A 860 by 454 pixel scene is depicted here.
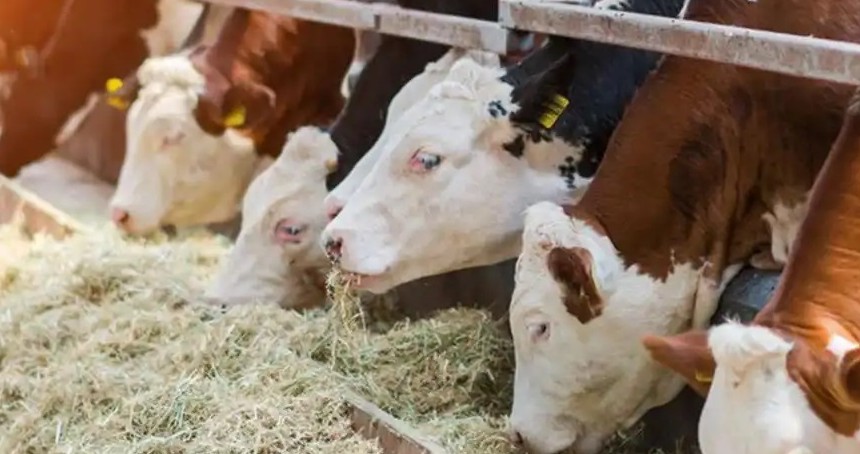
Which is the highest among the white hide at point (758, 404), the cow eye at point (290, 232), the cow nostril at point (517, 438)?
the white hide at point (758, 404)

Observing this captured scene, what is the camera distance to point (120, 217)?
547 centimetres

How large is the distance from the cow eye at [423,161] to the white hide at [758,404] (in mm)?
1380

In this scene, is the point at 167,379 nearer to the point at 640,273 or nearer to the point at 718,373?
the point at 640,273

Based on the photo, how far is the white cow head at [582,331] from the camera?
3189mm

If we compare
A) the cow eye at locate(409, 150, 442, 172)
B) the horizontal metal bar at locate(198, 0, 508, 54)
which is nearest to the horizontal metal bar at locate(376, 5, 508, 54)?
the horizontal metal bar at locate(198, 0, 508, 54)

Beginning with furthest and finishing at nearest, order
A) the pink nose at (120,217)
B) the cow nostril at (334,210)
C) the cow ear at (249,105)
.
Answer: the pink nose at (120,217)
the cow ear at (249,105)
the cow nostril at (334,210)

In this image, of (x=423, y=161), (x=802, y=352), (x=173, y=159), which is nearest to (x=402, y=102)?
(x=423, y=161)

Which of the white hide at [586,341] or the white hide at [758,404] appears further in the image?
the white hide at [586,341]

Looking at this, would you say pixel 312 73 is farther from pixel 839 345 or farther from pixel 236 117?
pixel 839 345

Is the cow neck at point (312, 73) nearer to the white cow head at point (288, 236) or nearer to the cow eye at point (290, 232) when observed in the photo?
the white cow head at point (288, 236)

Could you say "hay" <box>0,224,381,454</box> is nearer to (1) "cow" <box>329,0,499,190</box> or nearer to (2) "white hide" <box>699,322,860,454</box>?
(1) "cow" <box>329,0,499,190</box>

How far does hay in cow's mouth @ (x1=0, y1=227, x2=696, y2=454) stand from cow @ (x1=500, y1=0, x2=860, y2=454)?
0.33m

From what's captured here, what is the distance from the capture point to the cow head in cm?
231

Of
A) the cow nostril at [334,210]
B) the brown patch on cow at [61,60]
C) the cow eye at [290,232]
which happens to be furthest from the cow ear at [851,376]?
the brown patch on cow at [61,60]
